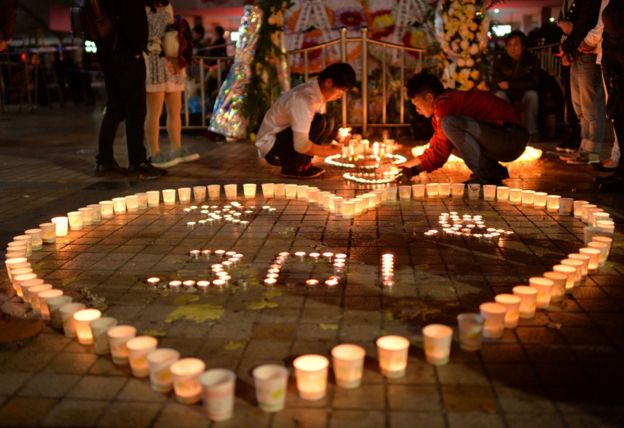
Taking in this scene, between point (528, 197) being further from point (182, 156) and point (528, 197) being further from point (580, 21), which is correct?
point (182, 156)

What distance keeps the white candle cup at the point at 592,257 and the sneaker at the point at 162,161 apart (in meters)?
4.72

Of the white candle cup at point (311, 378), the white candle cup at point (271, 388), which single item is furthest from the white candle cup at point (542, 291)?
the white candle cup at point (271, 388)

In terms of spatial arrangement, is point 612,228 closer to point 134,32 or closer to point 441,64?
point 134,32

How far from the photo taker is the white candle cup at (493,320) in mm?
2531

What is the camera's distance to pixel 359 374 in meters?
2.21

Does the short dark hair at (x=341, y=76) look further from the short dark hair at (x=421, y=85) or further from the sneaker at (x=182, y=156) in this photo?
the sneaker at (x=182, y=156)

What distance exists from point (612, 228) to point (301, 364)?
7.98 feet

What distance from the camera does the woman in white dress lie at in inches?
260

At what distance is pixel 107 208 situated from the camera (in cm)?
477

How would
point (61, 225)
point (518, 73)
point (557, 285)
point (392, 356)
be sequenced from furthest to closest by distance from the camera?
point (518, 73)
point (61, 225)
point (557, 285)
point (392, 356)

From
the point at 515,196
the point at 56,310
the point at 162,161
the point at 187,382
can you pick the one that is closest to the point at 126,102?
the point at 162,161

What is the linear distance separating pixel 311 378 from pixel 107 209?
3.04 metres

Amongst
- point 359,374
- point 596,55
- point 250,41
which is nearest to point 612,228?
point 359,374

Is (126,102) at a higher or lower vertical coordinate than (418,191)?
higher
